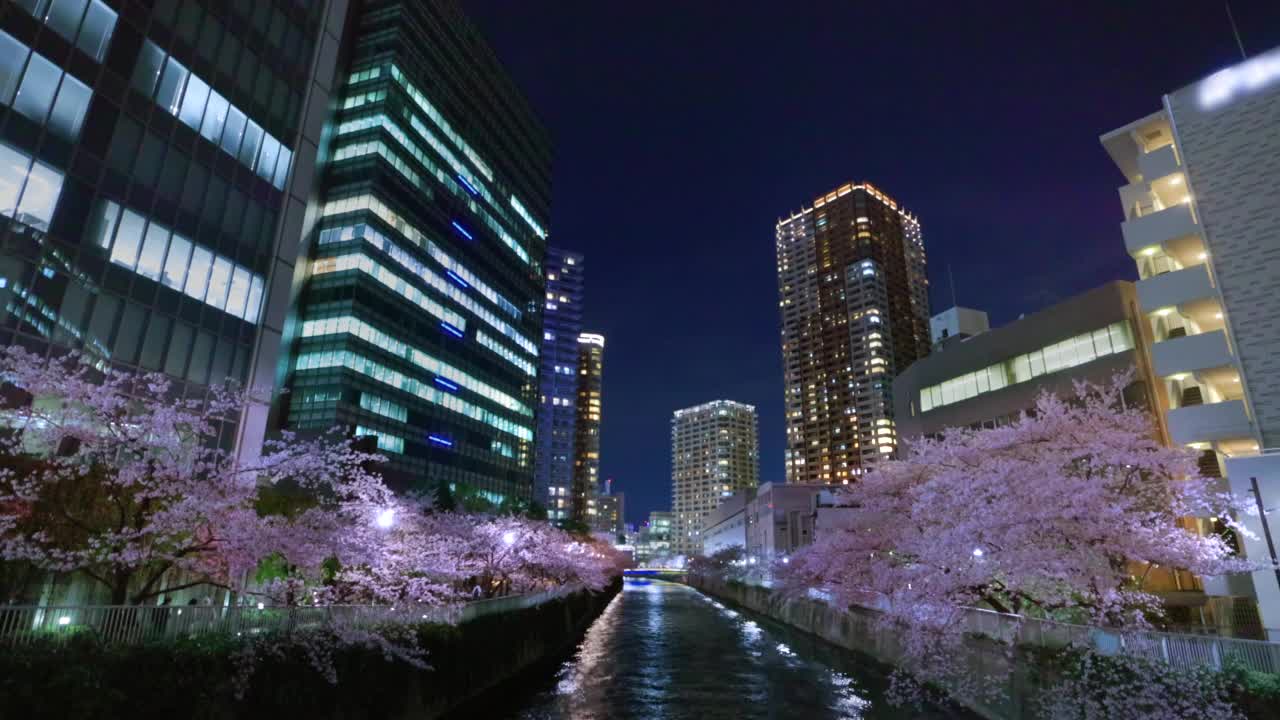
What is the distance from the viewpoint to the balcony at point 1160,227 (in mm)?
39750

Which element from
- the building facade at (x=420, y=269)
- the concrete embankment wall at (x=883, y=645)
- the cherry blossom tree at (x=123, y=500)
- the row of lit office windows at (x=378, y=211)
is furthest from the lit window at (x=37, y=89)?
the row of lit office windows at (x=378, y=211)

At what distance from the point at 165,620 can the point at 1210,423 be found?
157 feet

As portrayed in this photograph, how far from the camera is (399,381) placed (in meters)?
89.8

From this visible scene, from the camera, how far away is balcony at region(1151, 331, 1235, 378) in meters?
37.0

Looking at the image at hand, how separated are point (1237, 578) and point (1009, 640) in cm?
2164

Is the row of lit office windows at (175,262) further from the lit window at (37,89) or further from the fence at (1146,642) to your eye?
the fence at (1146,642)

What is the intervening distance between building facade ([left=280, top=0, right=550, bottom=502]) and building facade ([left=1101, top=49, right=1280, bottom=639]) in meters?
77.8

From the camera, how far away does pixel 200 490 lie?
685 inches

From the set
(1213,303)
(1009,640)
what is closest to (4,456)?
(1009,640)

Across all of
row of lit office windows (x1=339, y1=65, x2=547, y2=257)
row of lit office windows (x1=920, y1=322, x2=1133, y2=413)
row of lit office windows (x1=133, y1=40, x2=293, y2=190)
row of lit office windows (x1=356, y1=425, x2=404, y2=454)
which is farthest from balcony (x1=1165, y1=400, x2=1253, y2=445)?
row of lit office windows (x1=339, y1=65, x2=547, y2=257)

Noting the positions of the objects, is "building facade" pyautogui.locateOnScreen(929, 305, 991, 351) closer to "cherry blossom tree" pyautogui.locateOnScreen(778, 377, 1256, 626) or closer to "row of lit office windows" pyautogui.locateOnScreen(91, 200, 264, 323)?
"cherry blossom tree" pyautogui.locateOnScreen(778, 377, 1256, 626)

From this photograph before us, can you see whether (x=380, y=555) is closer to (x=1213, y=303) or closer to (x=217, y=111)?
(x=217, y=111)

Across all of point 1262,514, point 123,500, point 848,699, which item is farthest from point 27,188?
point 1262,514

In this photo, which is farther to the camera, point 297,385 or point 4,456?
point 297,385
